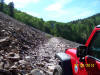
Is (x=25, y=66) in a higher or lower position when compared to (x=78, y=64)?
lower

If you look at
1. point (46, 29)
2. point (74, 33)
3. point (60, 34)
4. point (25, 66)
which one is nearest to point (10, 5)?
point (46, 29)

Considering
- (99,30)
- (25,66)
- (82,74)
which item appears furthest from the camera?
(25,66)

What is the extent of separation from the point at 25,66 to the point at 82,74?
3386mm

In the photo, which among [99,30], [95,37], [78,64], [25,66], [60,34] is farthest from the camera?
[60,34]

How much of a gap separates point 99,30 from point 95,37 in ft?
0.75

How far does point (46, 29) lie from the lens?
262 ft

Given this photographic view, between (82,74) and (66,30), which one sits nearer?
(82,74)

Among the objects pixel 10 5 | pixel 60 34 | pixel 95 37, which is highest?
pixel 10 5

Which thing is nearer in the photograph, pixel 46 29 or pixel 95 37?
pixel 95 37

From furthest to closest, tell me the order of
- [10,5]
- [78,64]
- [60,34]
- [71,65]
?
[60,34] → [10,5] → [71,65] → [78,64]

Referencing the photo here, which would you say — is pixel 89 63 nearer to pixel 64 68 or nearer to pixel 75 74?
pixel 75 74

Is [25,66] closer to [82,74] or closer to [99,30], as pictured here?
[82,74]

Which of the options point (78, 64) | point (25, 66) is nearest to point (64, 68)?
point (78, 64)

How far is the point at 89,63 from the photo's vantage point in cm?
273
